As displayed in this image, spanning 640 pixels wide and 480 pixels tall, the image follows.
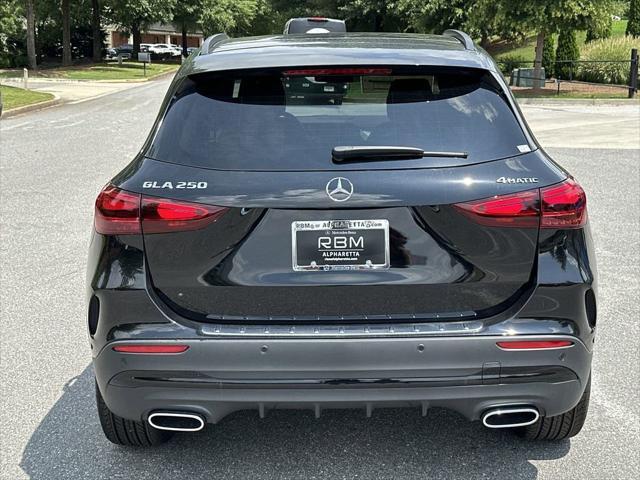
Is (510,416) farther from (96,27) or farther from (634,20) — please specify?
(96,27)

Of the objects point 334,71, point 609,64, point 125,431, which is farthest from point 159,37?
point 334,71

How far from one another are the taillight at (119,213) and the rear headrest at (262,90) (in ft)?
1.95

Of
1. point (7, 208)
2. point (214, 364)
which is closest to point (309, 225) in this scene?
point (214, 364)

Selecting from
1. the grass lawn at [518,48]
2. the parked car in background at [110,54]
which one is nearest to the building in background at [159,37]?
the parked car in background at [110,54]

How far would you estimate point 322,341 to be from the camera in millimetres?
2783

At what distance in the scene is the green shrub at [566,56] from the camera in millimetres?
33469

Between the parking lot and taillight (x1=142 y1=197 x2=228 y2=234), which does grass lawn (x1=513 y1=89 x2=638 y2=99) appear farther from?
taillight (x1=142 y1=197 x2=228 y2=234)

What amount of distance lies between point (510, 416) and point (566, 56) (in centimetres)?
3384

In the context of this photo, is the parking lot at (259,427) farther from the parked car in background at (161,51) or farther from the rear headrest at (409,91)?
the parked car in background at (161,51)

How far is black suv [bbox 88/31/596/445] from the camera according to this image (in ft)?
9.16

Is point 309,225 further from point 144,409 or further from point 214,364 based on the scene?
point 144,409

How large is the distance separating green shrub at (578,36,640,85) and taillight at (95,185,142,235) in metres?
30.2

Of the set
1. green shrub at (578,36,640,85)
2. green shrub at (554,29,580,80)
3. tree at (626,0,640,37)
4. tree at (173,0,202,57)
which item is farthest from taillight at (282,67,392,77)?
tree at (173,0,202,57)

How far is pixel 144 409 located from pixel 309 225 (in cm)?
96
